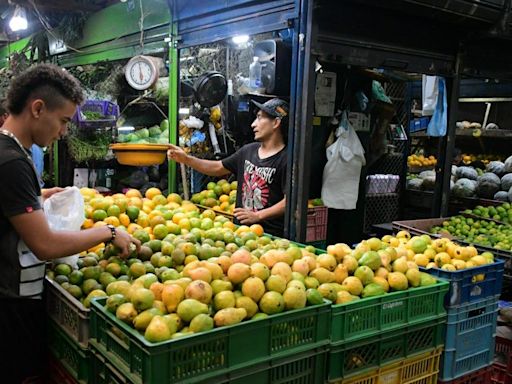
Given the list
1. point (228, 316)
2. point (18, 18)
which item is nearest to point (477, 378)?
point (228, 316)

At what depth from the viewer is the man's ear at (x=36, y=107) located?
1.97 m

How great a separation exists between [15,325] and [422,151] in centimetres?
730

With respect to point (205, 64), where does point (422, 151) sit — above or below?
below

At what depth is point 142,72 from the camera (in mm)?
5031

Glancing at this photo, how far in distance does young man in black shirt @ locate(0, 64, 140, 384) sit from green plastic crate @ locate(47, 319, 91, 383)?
58 millimetres

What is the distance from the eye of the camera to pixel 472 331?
8.33 feet

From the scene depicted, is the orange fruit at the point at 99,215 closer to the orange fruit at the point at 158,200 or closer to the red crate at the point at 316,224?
the orange fruit at the point at 158,200

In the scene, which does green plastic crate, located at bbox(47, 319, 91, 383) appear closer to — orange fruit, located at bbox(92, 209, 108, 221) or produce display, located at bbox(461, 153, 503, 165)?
orange fruit, located at bbox(92, 209, 108, 221)

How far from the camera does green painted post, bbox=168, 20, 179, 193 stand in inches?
188

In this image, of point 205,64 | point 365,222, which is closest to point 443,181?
point 365,222

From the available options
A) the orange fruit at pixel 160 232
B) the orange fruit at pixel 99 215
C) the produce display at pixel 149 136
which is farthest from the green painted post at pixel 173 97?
the orange fruit at pixel 160 232

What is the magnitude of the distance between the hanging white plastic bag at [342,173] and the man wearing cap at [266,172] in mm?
653

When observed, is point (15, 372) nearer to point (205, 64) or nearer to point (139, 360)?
point (139, 360)

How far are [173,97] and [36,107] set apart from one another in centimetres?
304
